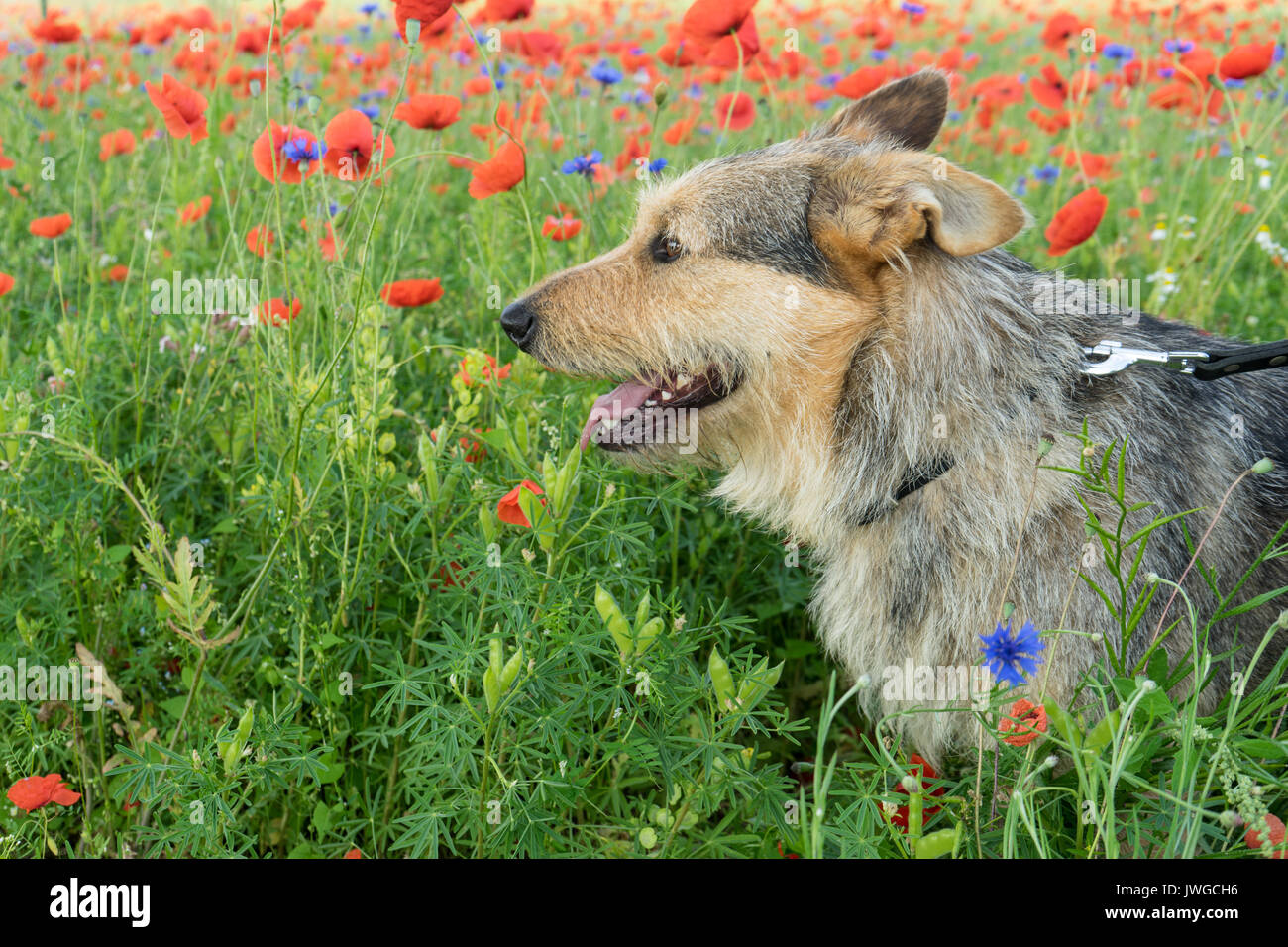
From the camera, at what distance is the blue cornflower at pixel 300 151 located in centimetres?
257

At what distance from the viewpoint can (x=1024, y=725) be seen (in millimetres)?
1943

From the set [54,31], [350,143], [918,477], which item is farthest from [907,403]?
[54,31]

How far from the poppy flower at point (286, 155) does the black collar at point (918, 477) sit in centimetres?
173

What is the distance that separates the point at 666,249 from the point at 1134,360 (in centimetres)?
128

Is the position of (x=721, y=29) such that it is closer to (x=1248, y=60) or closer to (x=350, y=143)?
(x=350, y=143)

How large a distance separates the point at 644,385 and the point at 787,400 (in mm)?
431

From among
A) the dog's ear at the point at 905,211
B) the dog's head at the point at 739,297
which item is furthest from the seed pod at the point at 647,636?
the dog's ear at the point at 905,211

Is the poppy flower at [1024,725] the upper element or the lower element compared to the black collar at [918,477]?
lower

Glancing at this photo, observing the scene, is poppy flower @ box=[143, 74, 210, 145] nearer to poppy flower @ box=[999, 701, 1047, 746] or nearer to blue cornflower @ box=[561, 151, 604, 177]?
blue cornflower @ box=[561, 151, 604, 177]

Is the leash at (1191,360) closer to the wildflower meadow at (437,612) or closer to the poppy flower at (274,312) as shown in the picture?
the wildflower meadow at (437,612)

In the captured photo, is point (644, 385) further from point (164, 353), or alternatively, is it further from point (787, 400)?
point (164, 353)

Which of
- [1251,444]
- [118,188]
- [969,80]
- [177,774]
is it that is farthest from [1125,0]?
[177,774]

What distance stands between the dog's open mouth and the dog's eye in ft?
1.11

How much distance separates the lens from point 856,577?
270 centimetres
